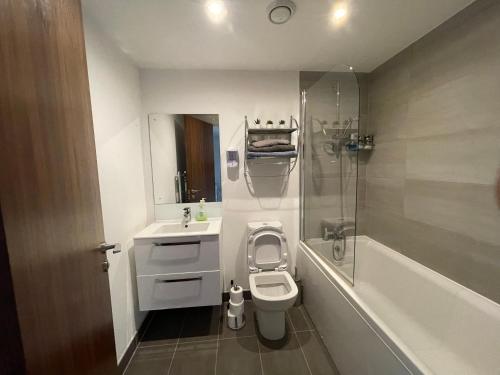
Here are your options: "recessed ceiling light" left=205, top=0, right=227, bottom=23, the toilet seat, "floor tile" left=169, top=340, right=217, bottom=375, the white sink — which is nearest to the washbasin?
the white sink

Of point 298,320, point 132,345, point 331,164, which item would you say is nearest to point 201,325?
point 132,345

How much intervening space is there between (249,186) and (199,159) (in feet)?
1.88

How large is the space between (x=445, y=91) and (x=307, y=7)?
3.54 feet

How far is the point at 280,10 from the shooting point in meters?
1.17

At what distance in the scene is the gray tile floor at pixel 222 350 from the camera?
1394 mm

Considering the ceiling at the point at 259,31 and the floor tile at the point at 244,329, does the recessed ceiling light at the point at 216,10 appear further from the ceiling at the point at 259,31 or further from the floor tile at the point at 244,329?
the floor tile at the point at 244,329

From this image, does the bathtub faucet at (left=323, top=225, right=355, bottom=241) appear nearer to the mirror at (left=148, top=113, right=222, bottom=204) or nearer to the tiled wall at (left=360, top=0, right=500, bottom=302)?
the tiled wall at (left=360, top=0, right=500, bottom=302)

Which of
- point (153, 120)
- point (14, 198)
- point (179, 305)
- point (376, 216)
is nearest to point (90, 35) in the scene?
point (153, 120)

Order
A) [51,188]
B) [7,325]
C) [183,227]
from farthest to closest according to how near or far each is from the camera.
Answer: [183,227], [51,188], [7,325]

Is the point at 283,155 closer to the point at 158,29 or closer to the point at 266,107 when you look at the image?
the point at 266,107

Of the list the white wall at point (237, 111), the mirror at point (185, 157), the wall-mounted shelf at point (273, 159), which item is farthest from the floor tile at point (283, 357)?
the wall-mounted shelf at point (273, 159)

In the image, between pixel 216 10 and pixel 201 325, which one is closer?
pixel 216 10

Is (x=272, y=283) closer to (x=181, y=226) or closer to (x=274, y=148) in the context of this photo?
(x=181, y=226)

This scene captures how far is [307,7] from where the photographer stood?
1.18 meters
